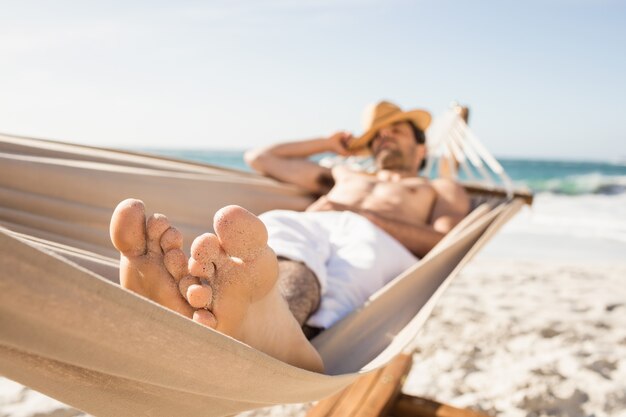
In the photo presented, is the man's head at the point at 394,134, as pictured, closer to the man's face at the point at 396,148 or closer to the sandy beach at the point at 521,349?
the man's face at the point at 396,148

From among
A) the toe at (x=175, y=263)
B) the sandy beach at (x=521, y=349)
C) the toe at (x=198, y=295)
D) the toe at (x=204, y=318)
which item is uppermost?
the toe at (x=175, y=263)

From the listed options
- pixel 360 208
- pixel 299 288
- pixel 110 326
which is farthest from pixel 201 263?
pixel 360 208

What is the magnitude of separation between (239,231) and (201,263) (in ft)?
0.23

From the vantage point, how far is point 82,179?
157 centimetres

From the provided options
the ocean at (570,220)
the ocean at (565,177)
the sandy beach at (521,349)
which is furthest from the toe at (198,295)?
the ocean at (565,177)

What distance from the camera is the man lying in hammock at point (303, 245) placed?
2.46ft

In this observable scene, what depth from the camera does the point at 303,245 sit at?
1264 mm

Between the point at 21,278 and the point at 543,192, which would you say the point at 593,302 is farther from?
the point at 543,192

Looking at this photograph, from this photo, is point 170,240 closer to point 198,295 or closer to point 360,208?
point 198,295

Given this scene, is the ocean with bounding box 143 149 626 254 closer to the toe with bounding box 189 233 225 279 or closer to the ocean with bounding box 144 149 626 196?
the ocean with bounding box 144 149 626 196

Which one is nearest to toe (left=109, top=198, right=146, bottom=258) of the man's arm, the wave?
the man's arm

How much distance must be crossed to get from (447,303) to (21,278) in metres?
2.36

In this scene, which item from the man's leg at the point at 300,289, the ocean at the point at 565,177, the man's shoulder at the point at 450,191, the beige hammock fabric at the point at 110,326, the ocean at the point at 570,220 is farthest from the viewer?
the ocean at the point at 565,177

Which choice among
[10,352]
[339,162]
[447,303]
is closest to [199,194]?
[339,162]
